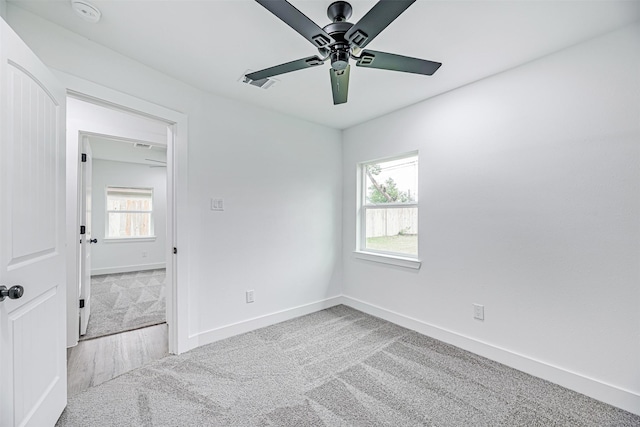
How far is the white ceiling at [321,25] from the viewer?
1.61m

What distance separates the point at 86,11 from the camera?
161 cm

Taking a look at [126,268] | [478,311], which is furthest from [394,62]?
[126,268]

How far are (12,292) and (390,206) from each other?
3.09m

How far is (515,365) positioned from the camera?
2.24m

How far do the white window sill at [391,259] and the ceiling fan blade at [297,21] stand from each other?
2.26 meters

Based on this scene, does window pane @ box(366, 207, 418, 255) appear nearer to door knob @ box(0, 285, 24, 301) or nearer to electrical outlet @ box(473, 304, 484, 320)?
electrical outlet @ box(473, 304, 484, 320)

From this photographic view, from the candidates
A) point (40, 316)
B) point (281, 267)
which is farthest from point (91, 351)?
point (281, 267)

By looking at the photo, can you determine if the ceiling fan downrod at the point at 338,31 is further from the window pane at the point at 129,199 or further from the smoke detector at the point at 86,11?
the window pane at the point at 129,199

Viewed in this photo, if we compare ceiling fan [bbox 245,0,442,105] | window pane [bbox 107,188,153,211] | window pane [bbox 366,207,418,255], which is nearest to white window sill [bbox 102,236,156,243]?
window pane [bbox 107,188,153,211]

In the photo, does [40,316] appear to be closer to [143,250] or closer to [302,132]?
[302,132]

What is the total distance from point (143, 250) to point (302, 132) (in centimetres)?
497

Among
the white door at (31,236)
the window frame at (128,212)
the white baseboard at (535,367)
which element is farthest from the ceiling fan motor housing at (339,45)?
the window frame at (128,212)

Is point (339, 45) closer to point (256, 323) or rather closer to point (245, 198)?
point (245, 198)

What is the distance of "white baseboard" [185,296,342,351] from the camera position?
2.62 meters
